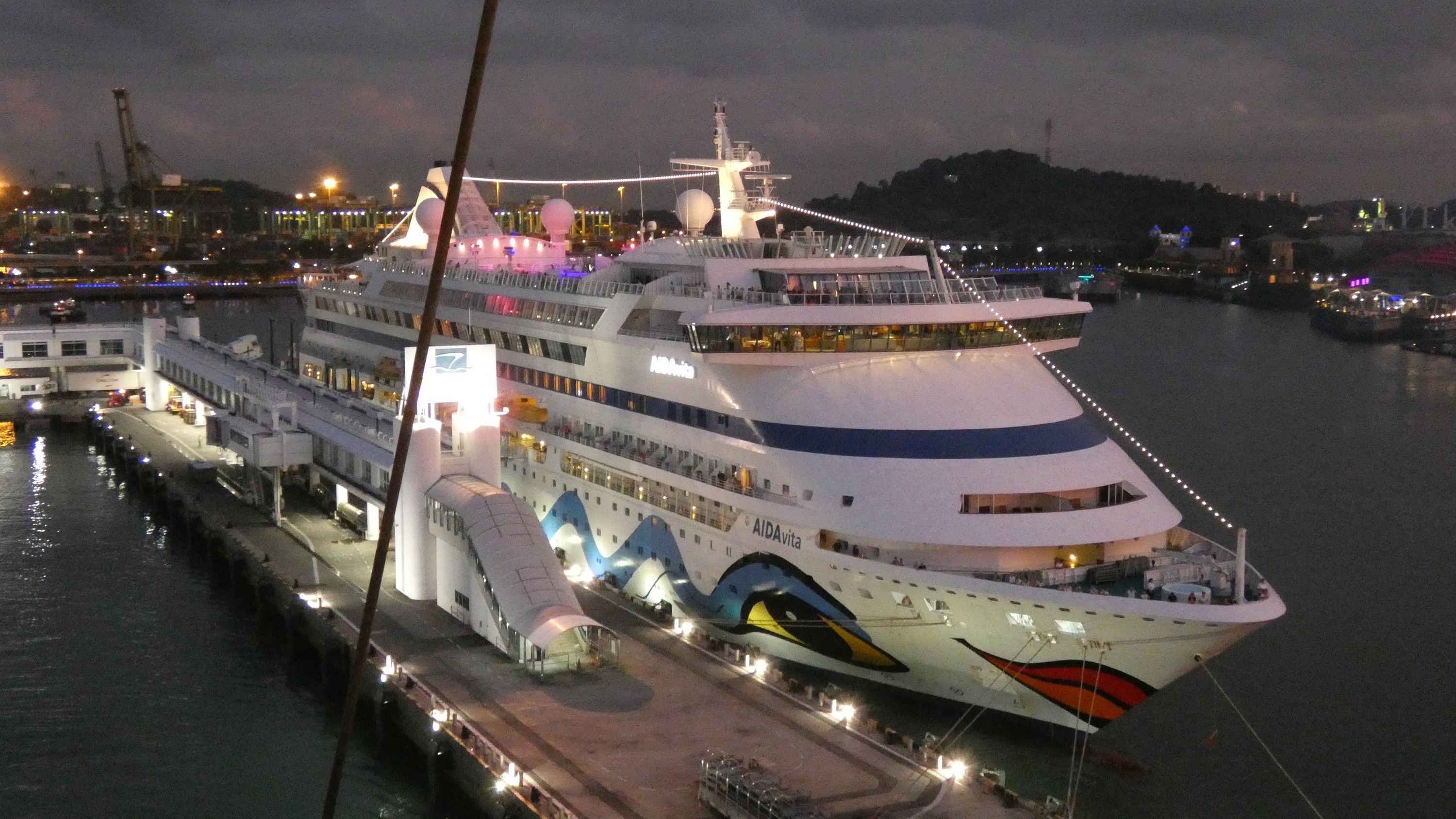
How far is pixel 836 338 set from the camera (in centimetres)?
1906

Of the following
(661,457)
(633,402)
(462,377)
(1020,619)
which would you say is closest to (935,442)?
(1020,619)

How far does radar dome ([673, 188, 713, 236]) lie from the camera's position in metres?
26.0

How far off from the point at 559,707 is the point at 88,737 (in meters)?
7.35

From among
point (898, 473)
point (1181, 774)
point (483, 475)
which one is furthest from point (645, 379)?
point (1181, 774)

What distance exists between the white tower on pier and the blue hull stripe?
23.0 feet

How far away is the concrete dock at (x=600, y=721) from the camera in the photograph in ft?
47.9

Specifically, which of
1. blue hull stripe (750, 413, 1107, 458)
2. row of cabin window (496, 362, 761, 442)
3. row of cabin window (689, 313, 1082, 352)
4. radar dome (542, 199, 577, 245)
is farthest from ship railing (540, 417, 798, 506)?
radar dome (542, 199, 577, 245)

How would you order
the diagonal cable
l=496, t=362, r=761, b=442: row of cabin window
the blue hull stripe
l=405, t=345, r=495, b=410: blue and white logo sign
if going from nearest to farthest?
1. the diagonal cable
2. the blue hull stripe
3. l=496, t=362, r=761, b=442: row of cabin window
4. l=405, t=345, r=495, b=410: blue and white logo sign

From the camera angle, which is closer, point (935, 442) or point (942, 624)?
point (942, 624)

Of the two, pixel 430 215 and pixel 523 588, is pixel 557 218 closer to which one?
pixel 430 215

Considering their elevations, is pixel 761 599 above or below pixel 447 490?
below

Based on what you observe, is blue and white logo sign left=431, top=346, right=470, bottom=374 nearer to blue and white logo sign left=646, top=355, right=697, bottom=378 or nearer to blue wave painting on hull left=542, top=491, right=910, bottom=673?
blue and white logo sign left=646, top=355, right=697, bottom=378

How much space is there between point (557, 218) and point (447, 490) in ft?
44.3

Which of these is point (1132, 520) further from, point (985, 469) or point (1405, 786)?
point (1405, 786)
